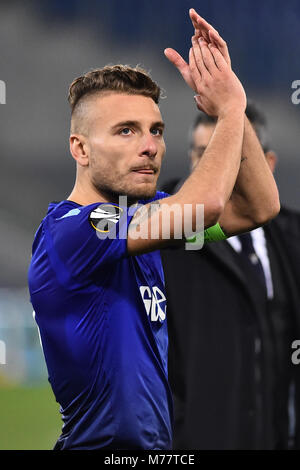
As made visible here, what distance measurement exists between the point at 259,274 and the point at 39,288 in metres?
2.10

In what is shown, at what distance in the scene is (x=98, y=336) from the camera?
2.84m

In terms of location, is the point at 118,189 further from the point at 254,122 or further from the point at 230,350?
the point at 254,122

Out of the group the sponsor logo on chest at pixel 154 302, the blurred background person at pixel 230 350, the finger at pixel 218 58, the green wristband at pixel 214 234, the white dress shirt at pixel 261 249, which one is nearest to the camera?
the finger at pixel 218 58

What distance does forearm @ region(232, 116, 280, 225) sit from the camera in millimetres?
3141

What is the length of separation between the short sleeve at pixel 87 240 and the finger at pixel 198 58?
2.14 feet

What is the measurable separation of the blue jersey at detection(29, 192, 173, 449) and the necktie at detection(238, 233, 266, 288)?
1.84 meters

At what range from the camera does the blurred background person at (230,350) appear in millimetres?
4430

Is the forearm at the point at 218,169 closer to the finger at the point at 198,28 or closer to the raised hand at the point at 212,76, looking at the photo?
the raised hand at the point at 212,76

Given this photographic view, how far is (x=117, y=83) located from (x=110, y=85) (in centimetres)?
3

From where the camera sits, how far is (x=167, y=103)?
43.3 ft

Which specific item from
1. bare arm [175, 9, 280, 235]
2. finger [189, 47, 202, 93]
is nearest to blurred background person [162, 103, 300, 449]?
bare arm [175, 9, 280, 235]

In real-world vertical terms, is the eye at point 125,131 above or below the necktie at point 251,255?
above

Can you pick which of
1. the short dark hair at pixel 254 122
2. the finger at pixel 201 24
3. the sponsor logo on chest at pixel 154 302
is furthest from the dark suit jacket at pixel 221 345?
the finger at pixel 201 24

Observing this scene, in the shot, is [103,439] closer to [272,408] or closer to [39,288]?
[39,288]
